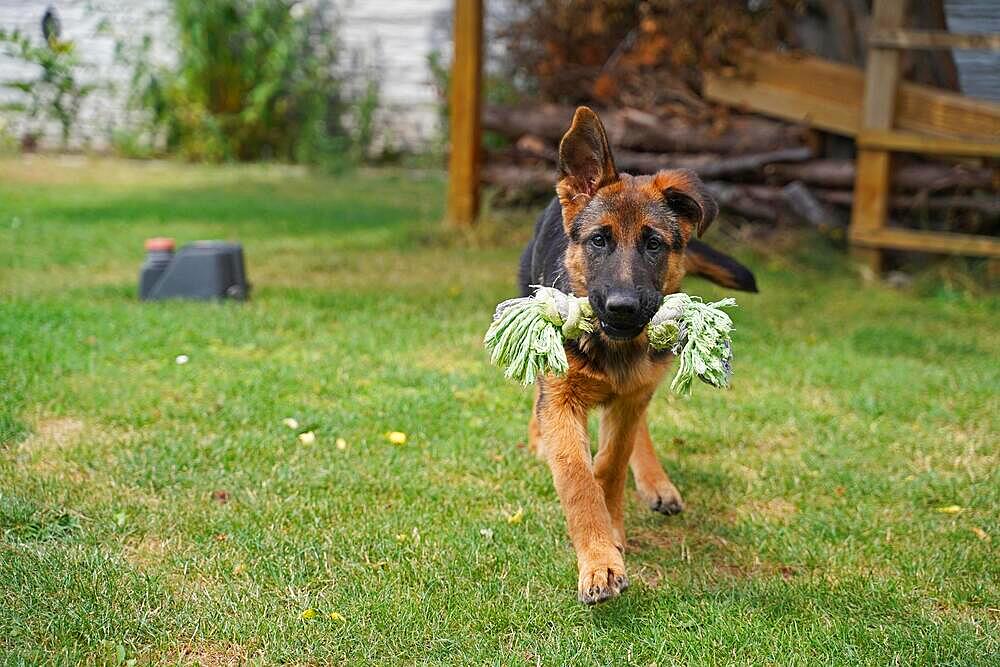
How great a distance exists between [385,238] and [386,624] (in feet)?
25.1

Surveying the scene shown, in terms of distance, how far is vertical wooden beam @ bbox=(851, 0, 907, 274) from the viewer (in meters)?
8.80

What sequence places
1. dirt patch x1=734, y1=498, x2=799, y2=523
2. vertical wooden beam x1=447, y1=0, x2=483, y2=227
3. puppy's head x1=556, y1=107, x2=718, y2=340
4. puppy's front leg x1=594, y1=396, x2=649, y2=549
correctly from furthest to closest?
vertical wooden beam x1=447, y1=0, x2=483, y2=227 < dirt patch x1=734, y1=498, x2=799, y2=523 < puppy's front leg x1=594, y1=396, x2=649, y2=549 < puppy's head x1=556, y1=107, x2=718, y2=340

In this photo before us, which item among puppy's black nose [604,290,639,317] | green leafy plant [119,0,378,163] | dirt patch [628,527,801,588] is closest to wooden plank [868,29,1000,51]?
dirt patch [628,527,801,588]

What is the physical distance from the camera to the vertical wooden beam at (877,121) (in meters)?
8.80

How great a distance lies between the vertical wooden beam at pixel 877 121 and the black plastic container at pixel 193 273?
518cm

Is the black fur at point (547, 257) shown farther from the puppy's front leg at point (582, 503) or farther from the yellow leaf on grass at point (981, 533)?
the yellow leaf on grass at point (981, 533)

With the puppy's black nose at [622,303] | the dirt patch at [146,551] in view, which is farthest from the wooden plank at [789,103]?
the dirt patch at [146,551]

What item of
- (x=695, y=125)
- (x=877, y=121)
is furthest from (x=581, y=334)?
(x=695, y=125)

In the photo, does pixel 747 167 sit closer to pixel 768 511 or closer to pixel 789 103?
pixel 789 103

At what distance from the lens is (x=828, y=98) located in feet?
31.5

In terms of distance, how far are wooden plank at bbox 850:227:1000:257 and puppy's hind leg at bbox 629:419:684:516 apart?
5.08 m

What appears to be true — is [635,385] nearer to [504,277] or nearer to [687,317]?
[687,317]

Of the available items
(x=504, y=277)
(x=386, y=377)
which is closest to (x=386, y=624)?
(x=386, y=377)

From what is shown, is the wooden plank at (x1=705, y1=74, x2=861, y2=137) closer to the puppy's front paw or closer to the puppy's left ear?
the puppy's left ear
